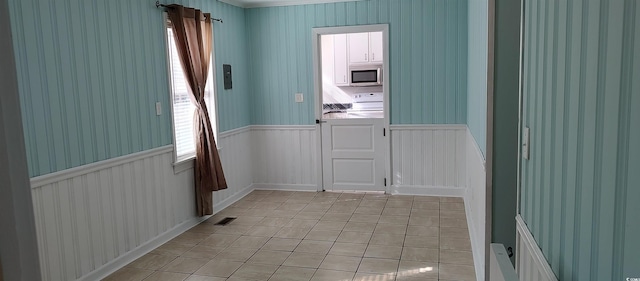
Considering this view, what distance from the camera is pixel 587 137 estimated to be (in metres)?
1.03

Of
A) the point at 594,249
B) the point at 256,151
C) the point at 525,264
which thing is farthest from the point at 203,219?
the point at 594,249

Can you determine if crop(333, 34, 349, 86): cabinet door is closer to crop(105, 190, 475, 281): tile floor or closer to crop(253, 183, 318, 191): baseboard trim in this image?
crop(253, 183, 318, 191): baseboard trim

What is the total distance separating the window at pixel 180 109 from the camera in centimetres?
450

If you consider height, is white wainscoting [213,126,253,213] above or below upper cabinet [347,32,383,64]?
below

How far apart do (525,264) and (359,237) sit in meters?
2.76

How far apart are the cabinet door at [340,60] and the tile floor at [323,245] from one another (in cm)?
284

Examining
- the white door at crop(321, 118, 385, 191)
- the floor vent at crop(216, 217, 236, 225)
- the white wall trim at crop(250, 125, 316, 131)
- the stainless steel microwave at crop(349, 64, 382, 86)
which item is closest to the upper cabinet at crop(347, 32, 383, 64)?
the stainless steel microwave at crop(349, 64, 382, 86)

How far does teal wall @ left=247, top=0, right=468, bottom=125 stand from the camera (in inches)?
218

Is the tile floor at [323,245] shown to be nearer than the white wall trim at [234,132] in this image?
Yes

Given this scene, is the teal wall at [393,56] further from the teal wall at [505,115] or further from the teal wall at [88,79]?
the teal wall at [505,115]

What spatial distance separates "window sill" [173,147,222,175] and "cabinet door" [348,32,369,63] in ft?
12.4

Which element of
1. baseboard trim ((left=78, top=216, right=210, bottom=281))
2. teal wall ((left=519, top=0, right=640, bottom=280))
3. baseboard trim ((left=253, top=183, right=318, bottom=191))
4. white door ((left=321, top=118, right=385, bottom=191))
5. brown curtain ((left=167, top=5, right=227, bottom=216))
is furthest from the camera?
baseboard trim ((left=253, top=183, right=318, bottom=191))

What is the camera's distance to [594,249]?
980mm

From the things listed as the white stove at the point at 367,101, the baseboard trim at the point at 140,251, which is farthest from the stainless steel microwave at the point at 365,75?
the baseboard trim at the point at 140,251
